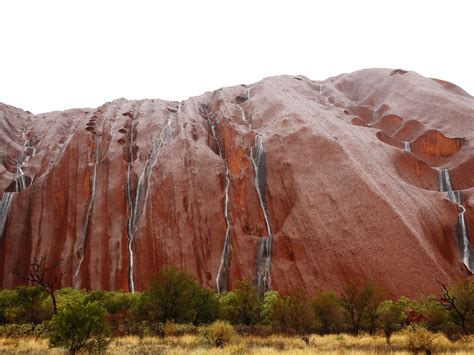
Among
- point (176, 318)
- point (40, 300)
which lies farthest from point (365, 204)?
point (40, 300)

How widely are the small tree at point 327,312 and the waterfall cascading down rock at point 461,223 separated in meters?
15.6

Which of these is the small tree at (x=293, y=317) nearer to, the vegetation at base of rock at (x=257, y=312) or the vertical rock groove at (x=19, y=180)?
the vegetation at base of rock at (x=257, y=312)

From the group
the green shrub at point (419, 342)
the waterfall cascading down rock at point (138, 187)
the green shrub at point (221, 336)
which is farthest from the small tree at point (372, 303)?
the waterfall cascading down rock at point (138, 187)

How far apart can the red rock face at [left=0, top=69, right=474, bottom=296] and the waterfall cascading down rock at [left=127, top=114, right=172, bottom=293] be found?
18 cm

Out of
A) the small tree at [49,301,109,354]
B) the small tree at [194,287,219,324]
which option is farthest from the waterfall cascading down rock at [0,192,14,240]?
the small tree at [49,301,109,354]

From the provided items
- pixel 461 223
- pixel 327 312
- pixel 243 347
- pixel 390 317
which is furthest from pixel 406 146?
pixel 243 347

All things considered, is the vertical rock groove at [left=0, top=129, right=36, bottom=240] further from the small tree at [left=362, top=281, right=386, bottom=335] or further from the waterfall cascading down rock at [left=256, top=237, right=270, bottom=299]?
the small tree at [left=362, top=281, right=386, bottom=335]

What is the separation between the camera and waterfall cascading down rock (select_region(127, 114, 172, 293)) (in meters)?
43.5

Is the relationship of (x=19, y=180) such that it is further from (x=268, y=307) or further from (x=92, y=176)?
(x=268, y=307)

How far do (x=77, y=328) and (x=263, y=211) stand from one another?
101 ft

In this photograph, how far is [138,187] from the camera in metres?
48.9

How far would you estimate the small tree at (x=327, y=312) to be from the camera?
26562 mm

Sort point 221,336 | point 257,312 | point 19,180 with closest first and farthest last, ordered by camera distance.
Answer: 1. point 221,336
2. point 257,312
3. point 19,180

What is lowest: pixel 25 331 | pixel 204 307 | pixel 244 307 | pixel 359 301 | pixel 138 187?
A: pixel 204 307
